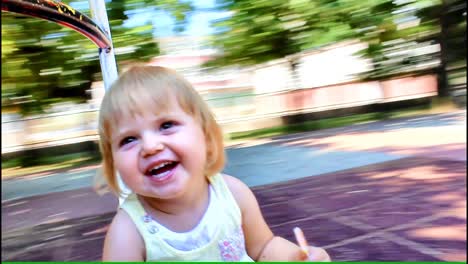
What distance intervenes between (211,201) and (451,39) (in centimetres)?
83

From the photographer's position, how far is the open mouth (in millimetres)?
412

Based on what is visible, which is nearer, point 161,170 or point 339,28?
point 161,170

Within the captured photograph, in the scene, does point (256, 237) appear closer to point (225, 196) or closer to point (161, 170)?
point (225, 196)

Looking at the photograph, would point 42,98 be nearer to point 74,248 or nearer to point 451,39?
point 74,248

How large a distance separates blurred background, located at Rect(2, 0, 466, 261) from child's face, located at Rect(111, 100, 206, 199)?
0.69 feet

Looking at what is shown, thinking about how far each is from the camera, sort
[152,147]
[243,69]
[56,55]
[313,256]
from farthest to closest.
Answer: [243,69] → [56,55] → [313,256] → [152,147]

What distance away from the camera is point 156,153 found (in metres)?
0.41

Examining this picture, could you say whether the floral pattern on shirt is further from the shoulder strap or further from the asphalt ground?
the asphalt ground

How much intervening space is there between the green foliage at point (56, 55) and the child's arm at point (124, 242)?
24 centimetres

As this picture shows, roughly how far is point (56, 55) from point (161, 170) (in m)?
0.44

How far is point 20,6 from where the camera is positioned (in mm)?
420

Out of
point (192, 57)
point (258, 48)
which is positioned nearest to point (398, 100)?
point (258, 48)

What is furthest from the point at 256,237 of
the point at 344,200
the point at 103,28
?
the point at 344,200

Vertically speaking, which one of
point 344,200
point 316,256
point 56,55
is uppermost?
point 56,55
